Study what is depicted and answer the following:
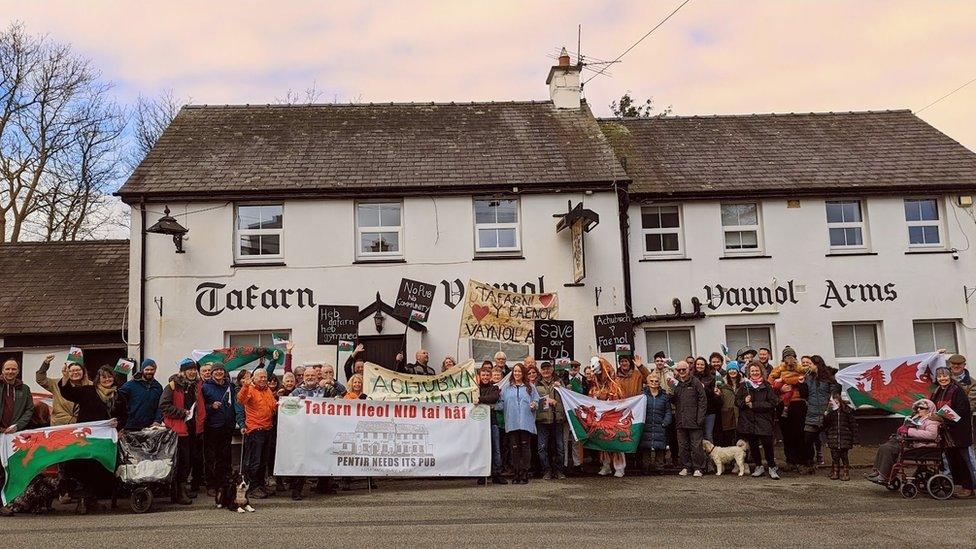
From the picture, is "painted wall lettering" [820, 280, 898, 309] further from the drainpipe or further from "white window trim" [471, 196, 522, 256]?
the drainpipe

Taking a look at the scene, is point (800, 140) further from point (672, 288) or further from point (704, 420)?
point (704, 420)

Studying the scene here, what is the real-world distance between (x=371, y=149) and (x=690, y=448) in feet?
33.1

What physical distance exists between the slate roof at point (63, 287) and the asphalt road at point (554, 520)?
922cm

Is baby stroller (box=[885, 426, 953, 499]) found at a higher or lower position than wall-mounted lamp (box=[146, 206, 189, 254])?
lower

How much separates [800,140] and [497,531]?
15.3 meters

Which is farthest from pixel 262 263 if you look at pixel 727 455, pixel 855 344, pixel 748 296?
pixel 855 344

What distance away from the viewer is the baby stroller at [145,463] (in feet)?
32.3

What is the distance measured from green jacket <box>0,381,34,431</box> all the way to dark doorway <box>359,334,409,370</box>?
22.8ft

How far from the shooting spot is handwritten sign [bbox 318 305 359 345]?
1411 cm

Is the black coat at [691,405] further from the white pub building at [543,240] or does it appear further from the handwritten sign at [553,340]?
the white pub building at [543,240]

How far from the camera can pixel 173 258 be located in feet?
53.9

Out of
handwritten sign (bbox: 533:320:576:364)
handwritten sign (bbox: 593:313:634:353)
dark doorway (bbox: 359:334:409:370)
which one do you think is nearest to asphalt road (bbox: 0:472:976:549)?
handwritten sign (bbox: 533:320:576:364)

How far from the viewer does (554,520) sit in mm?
8977

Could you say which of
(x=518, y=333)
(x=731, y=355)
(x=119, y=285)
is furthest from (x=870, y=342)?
(x=119, y=285)
